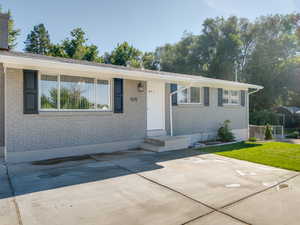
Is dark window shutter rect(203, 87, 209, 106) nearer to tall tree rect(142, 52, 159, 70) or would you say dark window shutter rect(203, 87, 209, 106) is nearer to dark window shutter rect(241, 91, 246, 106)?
dark window shutter rect(241, 91, 246, 106)

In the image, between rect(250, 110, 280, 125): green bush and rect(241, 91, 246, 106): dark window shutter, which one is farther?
rect(250, 110, 280, 125): green bush

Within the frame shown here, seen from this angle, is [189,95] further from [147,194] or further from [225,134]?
[147,194]

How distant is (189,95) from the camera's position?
9.79 m

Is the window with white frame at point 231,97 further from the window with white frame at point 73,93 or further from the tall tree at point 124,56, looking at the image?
the tall tree at point 124,56

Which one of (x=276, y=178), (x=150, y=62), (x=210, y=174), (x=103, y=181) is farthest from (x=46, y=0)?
(x=150, y=62)

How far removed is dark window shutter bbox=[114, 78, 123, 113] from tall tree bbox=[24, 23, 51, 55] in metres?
22.5

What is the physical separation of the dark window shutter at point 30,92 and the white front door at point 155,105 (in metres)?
4.06

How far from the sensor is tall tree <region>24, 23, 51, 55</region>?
26.0 metres

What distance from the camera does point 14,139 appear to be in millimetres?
5816

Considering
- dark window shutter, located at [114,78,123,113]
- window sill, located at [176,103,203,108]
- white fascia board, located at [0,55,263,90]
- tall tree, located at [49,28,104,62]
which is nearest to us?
white fascia board, located at [0,55,263,90]

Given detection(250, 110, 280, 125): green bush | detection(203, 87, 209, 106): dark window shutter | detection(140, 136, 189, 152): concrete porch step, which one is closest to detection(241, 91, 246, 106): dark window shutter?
detection(203, 87, 209, 106): dark window shutter

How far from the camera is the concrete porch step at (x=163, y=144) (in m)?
7.63

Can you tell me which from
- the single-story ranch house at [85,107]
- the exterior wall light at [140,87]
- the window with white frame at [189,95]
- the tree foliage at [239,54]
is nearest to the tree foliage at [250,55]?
the tree foliage at [239,54]

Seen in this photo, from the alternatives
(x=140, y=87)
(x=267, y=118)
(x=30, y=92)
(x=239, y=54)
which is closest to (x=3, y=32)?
(x=30, y=92)
